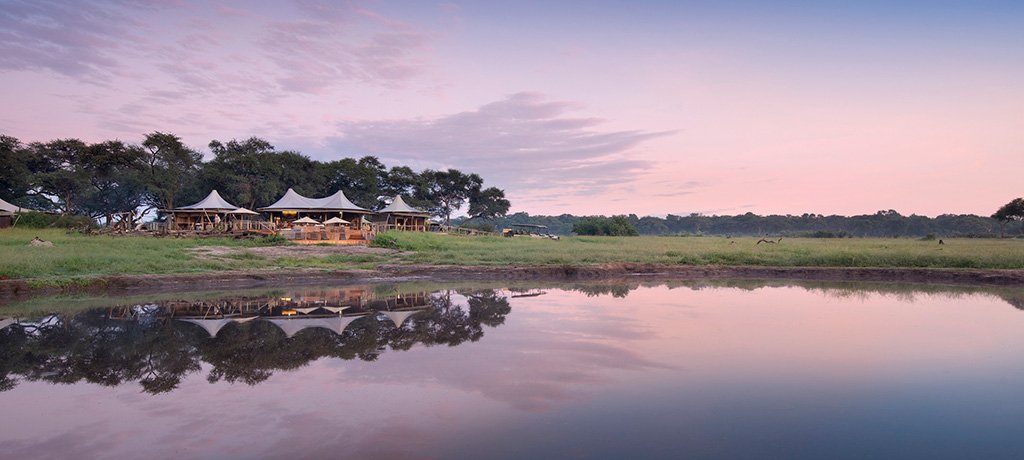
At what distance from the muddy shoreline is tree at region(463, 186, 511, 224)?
47.6 m

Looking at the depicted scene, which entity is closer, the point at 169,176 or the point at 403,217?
the point at 169,176

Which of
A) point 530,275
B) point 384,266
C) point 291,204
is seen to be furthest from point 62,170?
point 530,275

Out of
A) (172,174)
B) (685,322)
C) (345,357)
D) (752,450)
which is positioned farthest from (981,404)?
(172,174)

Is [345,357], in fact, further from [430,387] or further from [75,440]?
[75,440]

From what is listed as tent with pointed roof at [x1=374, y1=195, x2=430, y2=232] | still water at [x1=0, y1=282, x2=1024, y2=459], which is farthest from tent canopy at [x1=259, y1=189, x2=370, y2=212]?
still water at [x1=0, y1=282, x2=1024, y2=459]

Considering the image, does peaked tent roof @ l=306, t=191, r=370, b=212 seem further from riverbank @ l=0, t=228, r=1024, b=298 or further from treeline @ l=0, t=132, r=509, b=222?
riverbank @ l=0, t=228, r=1024, b=298

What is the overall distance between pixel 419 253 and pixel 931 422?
2320 cm

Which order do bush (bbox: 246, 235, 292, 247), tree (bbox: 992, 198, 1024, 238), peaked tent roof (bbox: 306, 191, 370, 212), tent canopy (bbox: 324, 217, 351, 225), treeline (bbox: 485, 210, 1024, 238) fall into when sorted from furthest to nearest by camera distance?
treeline (bbox: 485, 210, 1024, 238), tree (bbox: 992, 198, 1024, 238), peaked tent roof (bbox: 306, 191, 370, 212), tent canopy (bbox: 324, 217, 351, 225), bush (bbox: 246, 235, 292, 247)

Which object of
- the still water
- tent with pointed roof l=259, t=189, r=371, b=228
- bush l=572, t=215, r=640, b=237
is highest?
tent with pointed roof l=259, t=189, r=371, b=228

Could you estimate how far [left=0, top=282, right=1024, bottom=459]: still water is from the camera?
5141mm

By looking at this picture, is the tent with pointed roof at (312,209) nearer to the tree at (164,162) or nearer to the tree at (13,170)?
the tree at (164,162)

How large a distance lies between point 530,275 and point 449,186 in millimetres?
47834

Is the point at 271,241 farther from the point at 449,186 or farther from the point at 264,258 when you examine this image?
the point at 449,186

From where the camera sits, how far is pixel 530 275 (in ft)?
70.0
